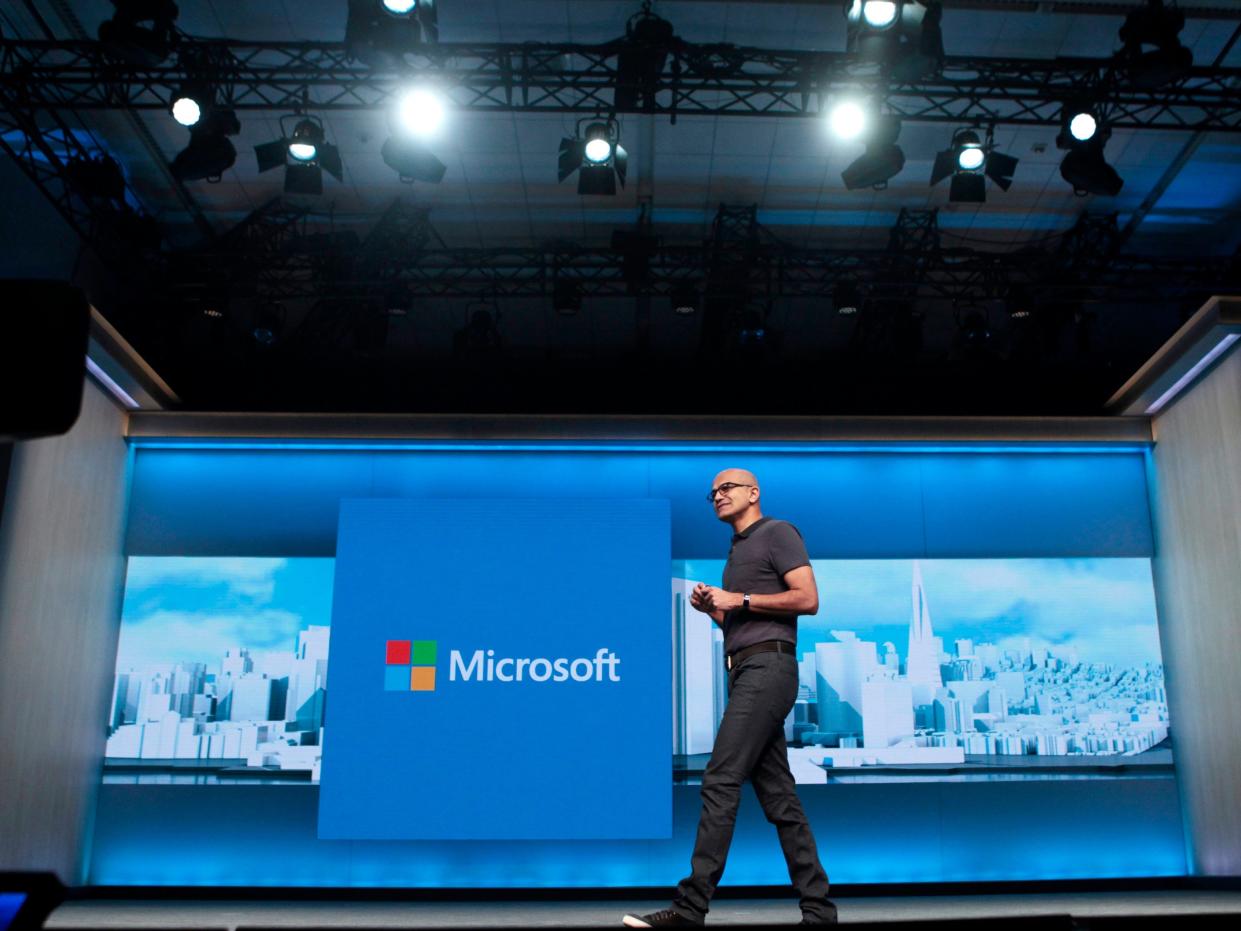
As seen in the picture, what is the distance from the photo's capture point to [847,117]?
5961 millimetres

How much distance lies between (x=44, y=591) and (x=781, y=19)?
521 cm

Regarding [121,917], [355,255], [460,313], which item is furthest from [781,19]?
[121,917]

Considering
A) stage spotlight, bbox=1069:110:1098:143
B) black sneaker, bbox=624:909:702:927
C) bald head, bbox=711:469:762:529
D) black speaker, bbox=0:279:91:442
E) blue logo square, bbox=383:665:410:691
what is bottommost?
black sneaker, bbox=624:909:702:927

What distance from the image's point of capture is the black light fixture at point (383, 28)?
213 inches

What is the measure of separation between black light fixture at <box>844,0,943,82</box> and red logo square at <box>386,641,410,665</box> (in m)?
3.96

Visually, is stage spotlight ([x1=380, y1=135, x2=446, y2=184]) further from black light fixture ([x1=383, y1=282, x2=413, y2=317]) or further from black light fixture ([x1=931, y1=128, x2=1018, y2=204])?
black light fixture ([x1=931, y1=128, x2=1018, y2=204])

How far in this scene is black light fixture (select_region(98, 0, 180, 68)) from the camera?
5.28 metres

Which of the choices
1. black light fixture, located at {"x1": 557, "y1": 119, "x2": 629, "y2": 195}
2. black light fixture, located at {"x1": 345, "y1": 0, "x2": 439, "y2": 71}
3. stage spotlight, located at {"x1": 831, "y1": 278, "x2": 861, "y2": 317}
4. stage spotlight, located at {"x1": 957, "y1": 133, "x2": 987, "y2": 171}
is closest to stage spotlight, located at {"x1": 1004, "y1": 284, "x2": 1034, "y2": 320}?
stage spotlight, located at {"x1": 831, "y1": 278, "x2": 861, "y2": 317}

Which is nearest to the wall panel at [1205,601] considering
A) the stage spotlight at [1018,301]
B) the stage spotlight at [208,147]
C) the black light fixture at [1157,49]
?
the black light fixture at [1157,49]

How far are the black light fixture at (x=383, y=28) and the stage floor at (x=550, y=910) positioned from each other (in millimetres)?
4286

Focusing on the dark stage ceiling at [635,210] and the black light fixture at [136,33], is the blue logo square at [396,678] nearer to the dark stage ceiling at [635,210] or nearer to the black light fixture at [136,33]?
the dark stage ceiling at [635,210]

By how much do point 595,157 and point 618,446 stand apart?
226cm

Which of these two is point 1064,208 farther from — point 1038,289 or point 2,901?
point 2,901

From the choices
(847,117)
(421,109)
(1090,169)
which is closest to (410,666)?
(421,109)
